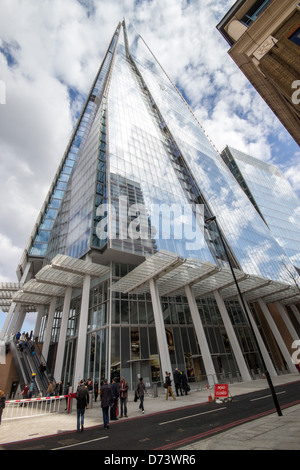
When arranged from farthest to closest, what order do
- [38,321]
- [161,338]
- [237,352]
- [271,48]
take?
1. [38,321]
2. [237,352]
3. [161,338]
4. [271,48]

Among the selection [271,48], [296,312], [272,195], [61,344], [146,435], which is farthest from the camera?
[272,195]

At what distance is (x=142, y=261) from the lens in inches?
1158

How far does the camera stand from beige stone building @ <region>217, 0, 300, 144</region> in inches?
463

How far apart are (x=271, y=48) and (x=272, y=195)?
7639cm

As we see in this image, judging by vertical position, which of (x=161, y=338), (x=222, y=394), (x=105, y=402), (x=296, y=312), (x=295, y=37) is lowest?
(x=222, y=394)

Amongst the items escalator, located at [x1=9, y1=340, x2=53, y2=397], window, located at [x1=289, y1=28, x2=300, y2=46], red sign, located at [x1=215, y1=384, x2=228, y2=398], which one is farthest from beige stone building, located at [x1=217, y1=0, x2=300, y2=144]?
escalator, located at [x1=9, y1=340, x2=53, y2=397]

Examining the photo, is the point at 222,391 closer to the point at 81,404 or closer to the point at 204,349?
the point at 81,404

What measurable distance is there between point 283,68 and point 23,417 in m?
24.1

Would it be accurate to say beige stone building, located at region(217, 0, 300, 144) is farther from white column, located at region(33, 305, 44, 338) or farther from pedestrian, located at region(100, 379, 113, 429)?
white column, located at region(33, 305, 44, 338)

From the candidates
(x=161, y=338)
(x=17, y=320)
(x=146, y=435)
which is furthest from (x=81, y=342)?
(x=17, y=320)

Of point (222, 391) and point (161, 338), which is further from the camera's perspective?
point (161, 338)

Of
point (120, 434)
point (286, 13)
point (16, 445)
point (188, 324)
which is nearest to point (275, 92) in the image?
point (286, 13)

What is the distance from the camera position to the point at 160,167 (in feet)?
135

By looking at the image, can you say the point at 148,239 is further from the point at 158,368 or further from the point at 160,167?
the point at 160,167
